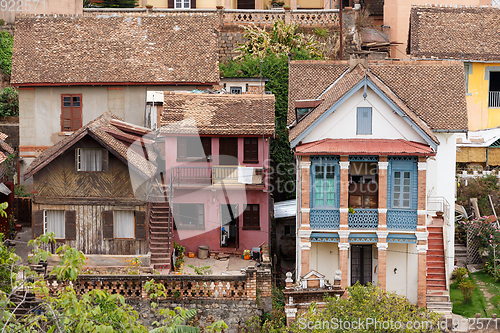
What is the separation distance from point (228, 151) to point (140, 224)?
5409 millimetres

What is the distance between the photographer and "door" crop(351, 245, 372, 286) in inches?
1235

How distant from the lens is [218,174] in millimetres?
32938

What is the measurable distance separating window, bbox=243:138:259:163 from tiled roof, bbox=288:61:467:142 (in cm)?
192

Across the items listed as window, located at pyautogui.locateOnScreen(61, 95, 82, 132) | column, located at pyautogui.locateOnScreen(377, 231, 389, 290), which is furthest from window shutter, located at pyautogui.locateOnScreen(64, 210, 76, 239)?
column, located at pyautogui.locateOnScreen(377, 231, 389, 290)

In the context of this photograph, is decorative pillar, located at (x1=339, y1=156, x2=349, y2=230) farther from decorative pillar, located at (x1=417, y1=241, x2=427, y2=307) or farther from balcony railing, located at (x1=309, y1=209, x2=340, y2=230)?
→ decorative pillar, located at (x1=417, y1=241, x2=427, y2=307)

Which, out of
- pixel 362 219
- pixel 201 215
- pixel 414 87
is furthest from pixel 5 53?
pixel 362 219

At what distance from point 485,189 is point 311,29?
1751 cm

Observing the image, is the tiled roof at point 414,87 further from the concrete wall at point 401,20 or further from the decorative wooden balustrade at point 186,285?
the concrete wall at point 401,20

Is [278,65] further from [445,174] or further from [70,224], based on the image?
[70,224]

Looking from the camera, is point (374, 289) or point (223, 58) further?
point (223, 58)

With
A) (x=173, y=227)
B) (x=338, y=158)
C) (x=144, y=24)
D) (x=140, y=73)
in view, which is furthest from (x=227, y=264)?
(x=144, y=24)

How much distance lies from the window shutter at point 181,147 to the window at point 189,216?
2.25 m

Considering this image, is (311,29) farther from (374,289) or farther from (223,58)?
(374,289)

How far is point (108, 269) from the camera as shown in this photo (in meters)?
30.6
